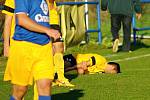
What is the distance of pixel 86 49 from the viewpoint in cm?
1556

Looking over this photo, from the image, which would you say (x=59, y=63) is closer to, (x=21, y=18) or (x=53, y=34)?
(x=21, y=18)

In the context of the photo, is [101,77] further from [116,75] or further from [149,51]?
[149,51]

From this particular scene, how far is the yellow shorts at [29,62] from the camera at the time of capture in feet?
18.1

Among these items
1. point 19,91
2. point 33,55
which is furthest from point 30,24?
point 19,91

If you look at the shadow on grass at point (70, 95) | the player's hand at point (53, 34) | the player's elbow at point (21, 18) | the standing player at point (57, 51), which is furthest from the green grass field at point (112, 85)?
the player's hand at point (53, 34)

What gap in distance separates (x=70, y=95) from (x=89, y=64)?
2039mm

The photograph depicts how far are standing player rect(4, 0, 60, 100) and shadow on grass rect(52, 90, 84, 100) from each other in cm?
249

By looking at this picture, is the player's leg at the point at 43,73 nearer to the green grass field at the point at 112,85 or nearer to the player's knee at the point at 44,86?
the player's knee at the point at 44,86

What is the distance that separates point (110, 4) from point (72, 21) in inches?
67.5

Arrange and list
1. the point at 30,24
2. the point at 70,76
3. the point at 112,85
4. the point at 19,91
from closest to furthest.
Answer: the point at 30,24 < the point at 19,91 < the point at 112,85 < the point at 70,76

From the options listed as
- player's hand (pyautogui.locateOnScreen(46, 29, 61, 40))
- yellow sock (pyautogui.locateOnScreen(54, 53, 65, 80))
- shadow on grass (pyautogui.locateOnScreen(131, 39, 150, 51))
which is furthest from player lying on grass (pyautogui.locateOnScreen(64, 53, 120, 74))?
shadow on grass (pyautogui.locateOnScreen(131, 39, 150, 51))

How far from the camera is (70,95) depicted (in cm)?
832

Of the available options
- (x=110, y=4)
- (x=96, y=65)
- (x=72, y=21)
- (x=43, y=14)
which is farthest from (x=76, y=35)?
(x=43, y=14)

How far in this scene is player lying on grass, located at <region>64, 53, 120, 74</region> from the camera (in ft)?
33.2
